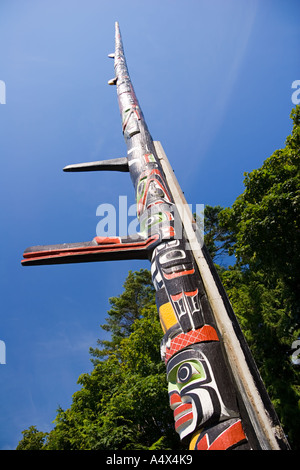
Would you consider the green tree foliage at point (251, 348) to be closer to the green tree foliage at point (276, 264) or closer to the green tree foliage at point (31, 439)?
the green tree foliage at point (276, 264)

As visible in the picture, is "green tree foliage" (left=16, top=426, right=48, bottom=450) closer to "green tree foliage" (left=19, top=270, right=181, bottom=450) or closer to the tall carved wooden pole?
"green tree foliage" (left=19, top=270, right=181, bottom=450)

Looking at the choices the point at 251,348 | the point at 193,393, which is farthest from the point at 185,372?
the point at 251,348

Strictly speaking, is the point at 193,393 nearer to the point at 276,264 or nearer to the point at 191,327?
the point at 191,327

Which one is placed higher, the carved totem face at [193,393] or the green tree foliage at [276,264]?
the green tree foliage at [276,264]

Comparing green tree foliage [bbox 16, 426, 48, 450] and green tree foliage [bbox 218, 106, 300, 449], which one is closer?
green tree foliage [bbox 218, 106, 300, 449]

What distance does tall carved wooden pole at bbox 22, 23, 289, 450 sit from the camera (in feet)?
7.72

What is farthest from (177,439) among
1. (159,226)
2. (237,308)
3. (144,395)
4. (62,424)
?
(159,226)

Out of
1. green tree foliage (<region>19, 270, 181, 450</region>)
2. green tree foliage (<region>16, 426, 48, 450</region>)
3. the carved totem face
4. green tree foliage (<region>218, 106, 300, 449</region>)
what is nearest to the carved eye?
the carved totem face

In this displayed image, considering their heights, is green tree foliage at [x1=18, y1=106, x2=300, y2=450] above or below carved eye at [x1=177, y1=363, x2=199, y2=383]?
above

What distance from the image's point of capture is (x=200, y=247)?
3.66m

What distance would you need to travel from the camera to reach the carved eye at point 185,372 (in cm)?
264

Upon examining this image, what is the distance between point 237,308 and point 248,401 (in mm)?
7621

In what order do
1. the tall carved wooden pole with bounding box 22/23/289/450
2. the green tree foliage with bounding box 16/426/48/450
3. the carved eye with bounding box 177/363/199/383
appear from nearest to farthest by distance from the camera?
1. the tall carved wooden pole with bounding box 22/23/289/450
2. the carved eye with bounding box 177/363/199/383
3. the green tree foliage with bounding box 16/426/48/450

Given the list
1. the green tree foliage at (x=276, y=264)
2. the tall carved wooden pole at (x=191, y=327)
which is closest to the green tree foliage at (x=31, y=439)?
the green tree foliage at (x=276, y=264)
